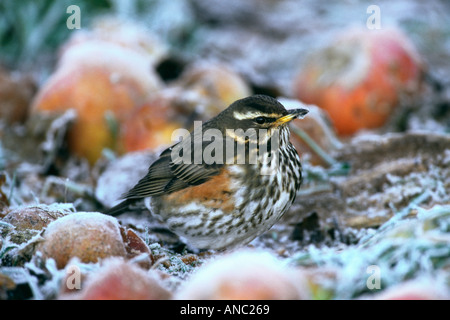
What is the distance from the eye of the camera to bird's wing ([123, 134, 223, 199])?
3.98 meters

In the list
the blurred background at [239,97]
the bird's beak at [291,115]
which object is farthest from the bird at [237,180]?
the blurred background at [239,97]

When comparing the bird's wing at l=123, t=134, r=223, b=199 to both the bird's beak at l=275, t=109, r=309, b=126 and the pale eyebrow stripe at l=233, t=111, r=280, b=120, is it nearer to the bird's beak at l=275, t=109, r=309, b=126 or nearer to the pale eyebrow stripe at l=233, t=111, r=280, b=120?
the pale eyebrow stripe at l=233, t=111, r=280, b=120

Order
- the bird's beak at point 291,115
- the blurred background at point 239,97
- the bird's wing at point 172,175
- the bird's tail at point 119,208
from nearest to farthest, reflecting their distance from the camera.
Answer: the blurred background at point 239,97 → the bird's beak at point 291,115 → the bird's wing at point 172,175 → the bird's tail at point 119,208

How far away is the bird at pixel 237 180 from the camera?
3.72 m

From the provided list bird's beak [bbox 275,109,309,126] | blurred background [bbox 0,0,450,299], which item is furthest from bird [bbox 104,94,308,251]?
blurred background [bbox 0,0,450,299]

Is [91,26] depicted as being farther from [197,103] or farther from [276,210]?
[276,210]

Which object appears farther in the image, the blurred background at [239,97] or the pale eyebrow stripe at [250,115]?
the pale eyebrow stripe at [250,115]

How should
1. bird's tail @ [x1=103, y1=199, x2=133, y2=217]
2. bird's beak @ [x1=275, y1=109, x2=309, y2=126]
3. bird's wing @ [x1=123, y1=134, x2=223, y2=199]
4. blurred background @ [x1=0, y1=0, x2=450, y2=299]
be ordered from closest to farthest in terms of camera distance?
blurred background @ [x1=0, y1=0, x2=450, y2=299]
bird's beak @ [x1=275, y1=109, x2=309, y2=126]
bird's wing @ [x1=123, y1=134, x2=223, y2=199]
bird's tail @ [x1=103, y1=199, x2=133, y2=217]

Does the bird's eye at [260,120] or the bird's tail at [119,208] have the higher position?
the bird's eye at [260,120]

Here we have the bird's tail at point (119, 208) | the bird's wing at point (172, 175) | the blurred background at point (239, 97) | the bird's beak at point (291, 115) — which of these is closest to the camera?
the blurred background at point (239, 97)

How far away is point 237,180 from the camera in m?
3.75

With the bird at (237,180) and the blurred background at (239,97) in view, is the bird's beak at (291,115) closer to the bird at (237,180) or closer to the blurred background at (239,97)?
the bird at (237,180)

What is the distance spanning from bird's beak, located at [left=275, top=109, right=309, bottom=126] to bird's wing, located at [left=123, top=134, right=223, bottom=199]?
1.65ft
